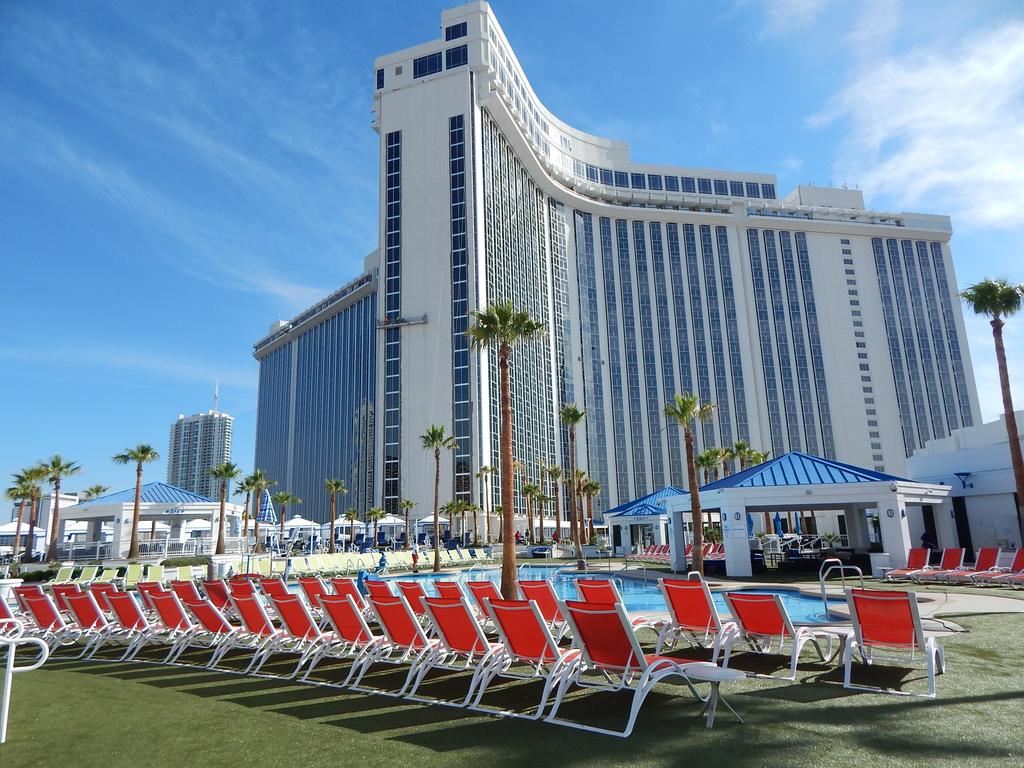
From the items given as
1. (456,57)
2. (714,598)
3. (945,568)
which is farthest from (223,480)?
(456,57)

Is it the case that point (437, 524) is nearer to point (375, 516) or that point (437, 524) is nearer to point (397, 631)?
point (375, 516)

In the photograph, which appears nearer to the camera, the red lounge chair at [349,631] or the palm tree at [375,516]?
the red lounge chair at [349,631]

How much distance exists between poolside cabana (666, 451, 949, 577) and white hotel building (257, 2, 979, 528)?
132 ft

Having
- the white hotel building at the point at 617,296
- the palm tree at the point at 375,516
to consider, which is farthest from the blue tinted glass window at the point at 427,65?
the palm tree at the point at 375,516

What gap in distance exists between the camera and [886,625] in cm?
645

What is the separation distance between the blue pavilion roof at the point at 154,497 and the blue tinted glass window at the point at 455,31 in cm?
5361

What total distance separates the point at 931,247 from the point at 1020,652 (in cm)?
10093

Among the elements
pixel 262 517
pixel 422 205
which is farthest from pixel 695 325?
pixel 262 517

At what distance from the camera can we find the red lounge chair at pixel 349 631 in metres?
7.17

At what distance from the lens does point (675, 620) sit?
7820 mm

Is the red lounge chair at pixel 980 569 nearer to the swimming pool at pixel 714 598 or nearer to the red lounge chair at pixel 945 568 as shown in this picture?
the red lounge chair at pixel 945 568

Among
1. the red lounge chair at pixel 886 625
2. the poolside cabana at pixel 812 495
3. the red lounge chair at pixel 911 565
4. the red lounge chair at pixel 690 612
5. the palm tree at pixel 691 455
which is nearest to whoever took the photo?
the red lounge chair at pixel 886 625

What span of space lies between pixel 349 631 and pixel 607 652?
3.25 metres

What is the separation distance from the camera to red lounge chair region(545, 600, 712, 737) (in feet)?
17.1
